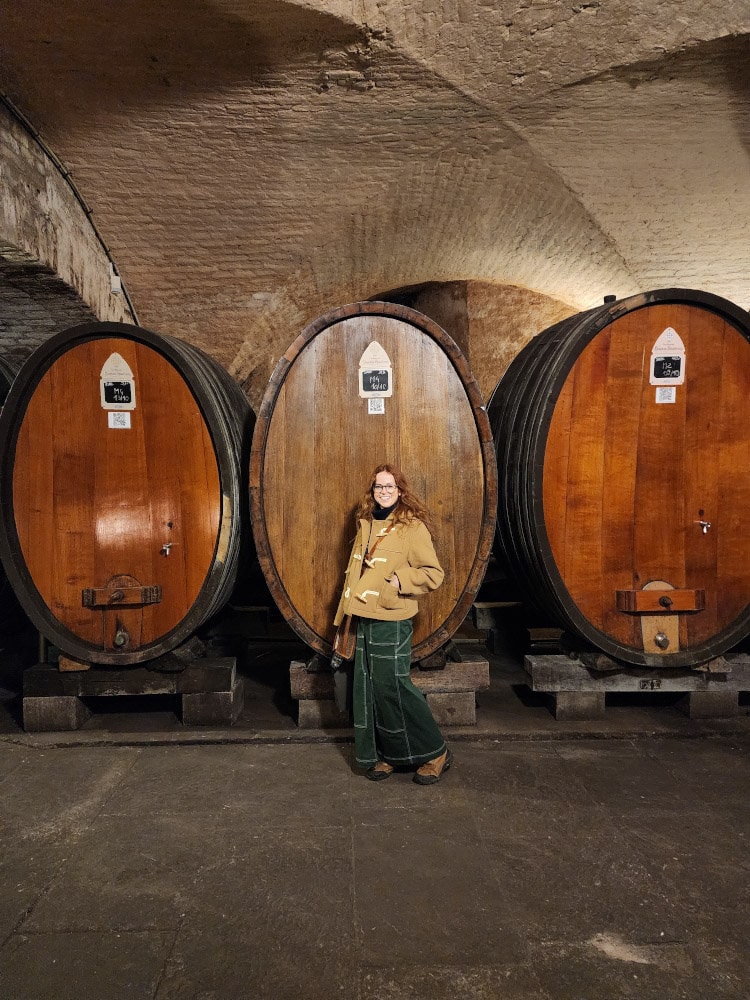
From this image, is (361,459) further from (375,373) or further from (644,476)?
(644,476)

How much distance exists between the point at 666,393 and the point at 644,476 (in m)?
0.40

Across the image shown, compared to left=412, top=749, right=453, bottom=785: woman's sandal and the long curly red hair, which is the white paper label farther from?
left=412, top=749, right=453, bottom=785: woman's sandal

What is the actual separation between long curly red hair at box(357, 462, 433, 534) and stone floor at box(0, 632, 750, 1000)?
108cm

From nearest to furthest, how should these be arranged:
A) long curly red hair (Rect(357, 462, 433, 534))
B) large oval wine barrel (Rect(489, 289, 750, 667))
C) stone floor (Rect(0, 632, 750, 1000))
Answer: stone floor (Rect(0, 632, 750, 1000))
long curly red hair (Rect(357, 462, 433, 534))
large oval wine barrel (Rect(489, 289, 750, 667))

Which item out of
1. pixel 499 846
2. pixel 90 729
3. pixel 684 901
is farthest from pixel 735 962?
pixel 90 729

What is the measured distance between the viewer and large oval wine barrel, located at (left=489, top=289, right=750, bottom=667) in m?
2.74

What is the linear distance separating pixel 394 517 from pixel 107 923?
1.63 metres

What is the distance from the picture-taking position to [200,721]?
9.79 feet

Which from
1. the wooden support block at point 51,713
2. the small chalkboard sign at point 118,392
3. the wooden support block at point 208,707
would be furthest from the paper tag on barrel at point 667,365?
the wooden support block at point 51,713

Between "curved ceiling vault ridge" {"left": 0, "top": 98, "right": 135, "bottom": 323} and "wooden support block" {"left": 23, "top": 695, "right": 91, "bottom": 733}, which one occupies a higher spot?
"curved ceiling vault ridge" {"left": 0, "top": 98, "right": 135, "bottom": 323}

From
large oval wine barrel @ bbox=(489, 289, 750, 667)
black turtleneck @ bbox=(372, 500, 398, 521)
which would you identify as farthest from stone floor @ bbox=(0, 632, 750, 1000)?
black turtleneck @ bbox=(372, 500, 398, 521)

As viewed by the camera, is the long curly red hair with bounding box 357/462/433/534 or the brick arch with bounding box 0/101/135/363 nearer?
the long curly red hair with bounding box 357/462/433/534

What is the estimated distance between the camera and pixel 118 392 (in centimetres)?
279

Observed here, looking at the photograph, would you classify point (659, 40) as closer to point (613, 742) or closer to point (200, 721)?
point (613, 742)
